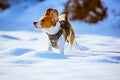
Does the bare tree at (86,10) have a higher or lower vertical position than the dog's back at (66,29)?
higher

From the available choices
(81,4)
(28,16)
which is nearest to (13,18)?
(28,16)

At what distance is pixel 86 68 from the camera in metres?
4.00

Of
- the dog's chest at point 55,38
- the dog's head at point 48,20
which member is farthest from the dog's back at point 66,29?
the dog's head at point 48,20

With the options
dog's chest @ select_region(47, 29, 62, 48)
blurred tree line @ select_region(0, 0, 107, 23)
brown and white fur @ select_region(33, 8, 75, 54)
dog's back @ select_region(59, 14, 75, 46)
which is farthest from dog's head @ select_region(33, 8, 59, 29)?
blurred tree line @ select_region(0, 0, 107, 23)

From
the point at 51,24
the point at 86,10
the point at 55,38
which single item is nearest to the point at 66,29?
the point at 55,38

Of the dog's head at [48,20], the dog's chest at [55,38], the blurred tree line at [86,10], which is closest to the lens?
the dog's head at [48,20]

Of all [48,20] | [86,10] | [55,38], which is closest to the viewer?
[48,20]

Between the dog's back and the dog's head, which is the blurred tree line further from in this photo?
the dog's head

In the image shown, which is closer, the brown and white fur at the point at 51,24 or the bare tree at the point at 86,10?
the brown and white fur at the point at 51,24

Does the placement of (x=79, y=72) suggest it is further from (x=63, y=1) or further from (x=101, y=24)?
(x=63, y=1)

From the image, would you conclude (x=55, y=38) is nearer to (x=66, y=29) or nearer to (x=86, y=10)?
(x=66, y=29)

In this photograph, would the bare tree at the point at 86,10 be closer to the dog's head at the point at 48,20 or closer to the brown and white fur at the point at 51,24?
the brown and white fur at the point at 51,24

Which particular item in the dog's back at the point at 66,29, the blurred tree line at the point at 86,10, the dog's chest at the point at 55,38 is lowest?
the dog's chest at the point at 55,38

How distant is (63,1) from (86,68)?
12916 millimetres
